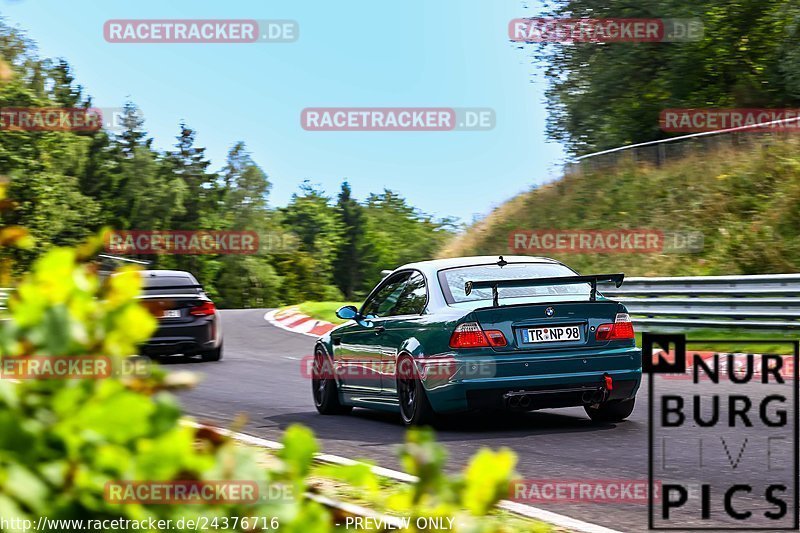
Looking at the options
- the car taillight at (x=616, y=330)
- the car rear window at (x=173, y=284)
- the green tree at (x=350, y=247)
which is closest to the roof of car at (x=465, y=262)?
the car taillight at (x=616, y=330)

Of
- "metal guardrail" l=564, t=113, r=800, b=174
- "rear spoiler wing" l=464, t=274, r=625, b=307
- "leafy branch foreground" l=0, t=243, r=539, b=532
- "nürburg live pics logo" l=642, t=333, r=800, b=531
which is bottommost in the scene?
"nürburg live pics logo" l=642, t=333, r=800, b=531

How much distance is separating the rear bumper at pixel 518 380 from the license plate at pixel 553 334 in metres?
0.11

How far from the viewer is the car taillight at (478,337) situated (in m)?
8.92

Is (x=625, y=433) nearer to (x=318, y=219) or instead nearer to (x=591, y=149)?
(x=591, y=149)

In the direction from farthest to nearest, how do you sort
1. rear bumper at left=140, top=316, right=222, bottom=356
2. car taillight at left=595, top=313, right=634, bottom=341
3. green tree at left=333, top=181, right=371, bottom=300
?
green tree at left=333, top=181, right=371, bottom=300, rear bumper at left=140, top=316, right=222, bottom=356, car taillight at left=595, top=313, right=634, bottom=341

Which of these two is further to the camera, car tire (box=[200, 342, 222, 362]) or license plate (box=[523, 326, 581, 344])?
car tire (box=[200, 342, 222, 362])

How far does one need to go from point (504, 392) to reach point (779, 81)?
1004 inches

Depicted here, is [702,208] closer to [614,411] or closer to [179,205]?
[614,411]

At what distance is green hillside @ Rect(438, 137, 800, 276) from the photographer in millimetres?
21969

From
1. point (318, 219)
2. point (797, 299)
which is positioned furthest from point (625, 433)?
point (318, 219)

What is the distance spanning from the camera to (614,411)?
9.78m

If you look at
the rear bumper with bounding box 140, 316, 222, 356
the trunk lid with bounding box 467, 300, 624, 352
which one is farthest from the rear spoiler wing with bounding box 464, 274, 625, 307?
the rear bumper with bounding box 140, 316, 222, 356

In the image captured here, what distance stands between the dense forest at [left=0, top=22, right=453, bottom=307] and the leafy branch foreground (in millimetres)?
44372

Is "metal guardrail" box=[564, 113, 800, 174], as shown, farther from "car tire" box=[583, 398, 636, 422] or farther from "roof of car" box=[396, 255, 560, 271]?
"car tire" box=[583, 398, 636, 422]
